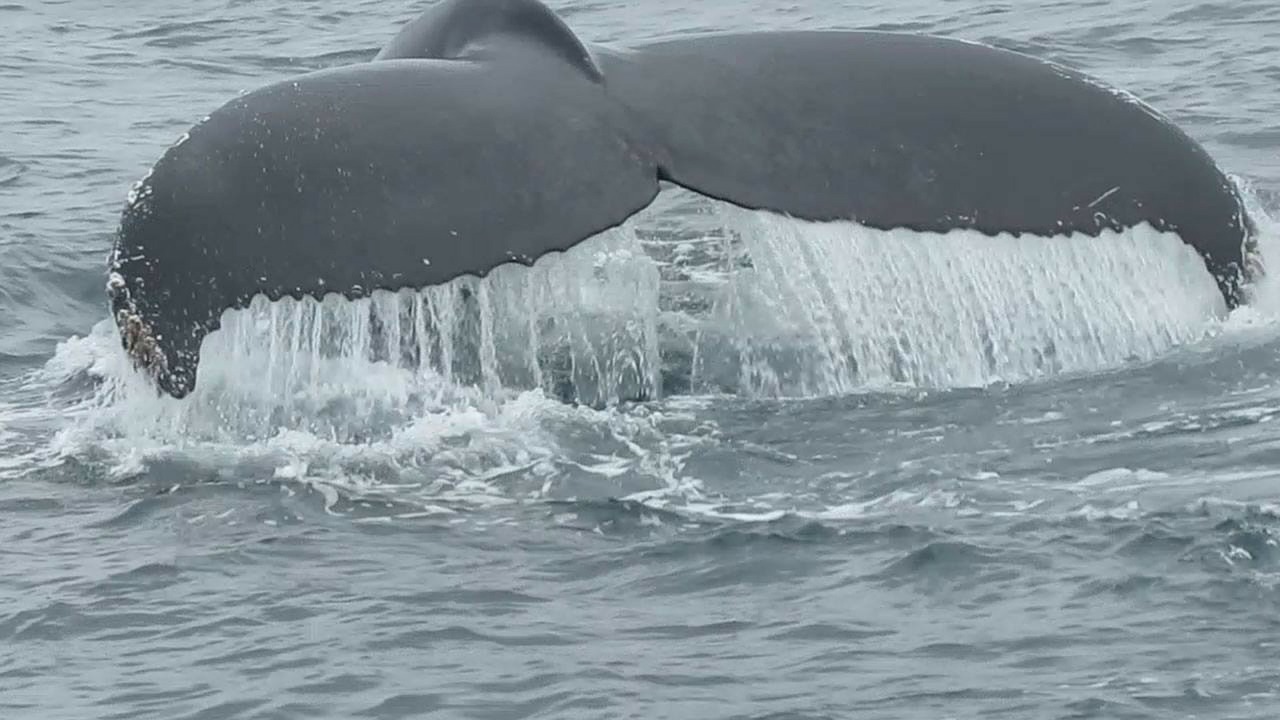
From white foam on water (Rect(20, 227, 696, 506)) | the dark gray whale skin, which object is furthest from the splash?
white foam on water (Rect(20, 227, 696, 506))

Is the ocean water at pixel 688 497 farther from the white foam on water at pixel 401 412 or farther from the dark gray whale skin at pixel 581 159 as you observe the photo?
the dark gray whale skin at pixel 581 159

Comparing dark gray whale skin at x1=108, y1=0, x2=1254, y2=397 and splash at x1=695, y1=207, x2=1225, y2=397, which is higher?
dark gray whale skin at x1=108, y1=0, x2=1254, y2=397

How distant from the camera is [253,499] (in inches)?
270

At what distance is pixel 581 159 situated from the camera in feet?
20.9

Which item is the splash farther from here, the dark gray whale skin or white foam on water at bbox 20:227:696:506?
white foam on water at bbox 20:227:696:506

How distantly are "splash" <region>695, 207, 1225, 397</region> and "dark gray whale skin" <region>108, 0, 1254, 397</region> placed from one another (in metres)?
0.16

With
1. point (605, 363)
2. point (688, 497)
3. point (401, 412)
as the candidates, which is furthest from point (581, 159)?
point (605, 363)

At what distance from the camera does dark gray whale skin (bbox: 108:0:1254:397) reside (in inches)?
233

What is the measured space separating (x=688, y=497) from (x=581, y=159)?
40.0 inches

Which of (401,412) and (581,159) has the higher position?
(581,159)

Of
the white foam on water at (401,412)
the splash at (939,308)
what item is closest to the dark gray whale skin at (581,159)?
the splash at (939,308)

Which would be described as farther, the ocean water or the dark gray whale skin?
the dark gray whale skin

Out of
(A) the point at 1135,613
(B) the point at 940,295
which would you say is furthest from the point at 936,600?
(B) the point at 940,295

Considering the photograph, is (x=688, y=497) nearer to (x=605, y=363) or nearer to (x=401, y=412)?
(x=401, y=412)
